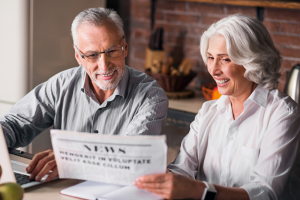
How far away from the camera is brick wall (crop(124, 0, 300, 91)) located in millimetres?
2428

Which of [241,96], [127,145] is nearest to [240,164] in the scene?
[241,96]

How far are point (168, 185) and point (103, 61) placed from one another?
681 mm

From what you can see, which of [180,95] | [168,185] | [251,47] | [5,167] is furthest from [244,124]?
[180,95]

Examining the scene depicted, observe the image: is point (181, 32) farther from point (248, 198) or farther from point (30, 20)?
point (248, 198)

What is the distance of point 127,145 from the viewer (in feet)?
3.18

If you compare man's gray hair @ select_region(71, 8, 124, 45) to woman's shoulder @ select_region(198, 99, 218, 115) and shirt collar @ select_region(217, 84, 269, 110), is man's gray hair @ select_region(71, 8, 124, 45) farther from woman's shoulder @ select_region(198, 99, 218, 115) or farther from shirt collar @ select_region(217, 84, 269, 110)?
shirt collar @ select_region(217, 84, 269, 110)

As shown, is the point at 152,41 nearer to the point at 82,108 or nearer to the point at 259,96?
the point at 82,108

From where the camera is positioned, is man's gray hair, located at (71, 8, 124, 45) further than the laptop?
Yes

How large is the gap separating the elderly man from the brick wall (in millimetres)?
1219

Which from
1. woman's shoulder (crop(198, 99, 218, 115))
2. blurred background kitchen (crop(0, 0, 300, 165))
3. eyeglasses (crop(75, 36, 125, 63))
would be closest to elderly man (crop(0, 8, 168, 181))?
eyeglasses (crop(75, 36, 125, 63))

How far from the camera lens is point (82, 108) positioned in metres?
1.65

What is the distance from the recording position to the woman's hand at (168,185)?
3.24ft

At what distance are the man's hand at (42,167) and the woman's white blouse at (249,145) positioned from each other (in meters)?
0.48

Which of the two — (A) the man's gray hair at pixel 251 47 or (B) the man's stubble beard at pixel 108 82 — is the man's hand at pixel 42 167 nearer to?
(B) the man's stubble beard at pixel 108 82
